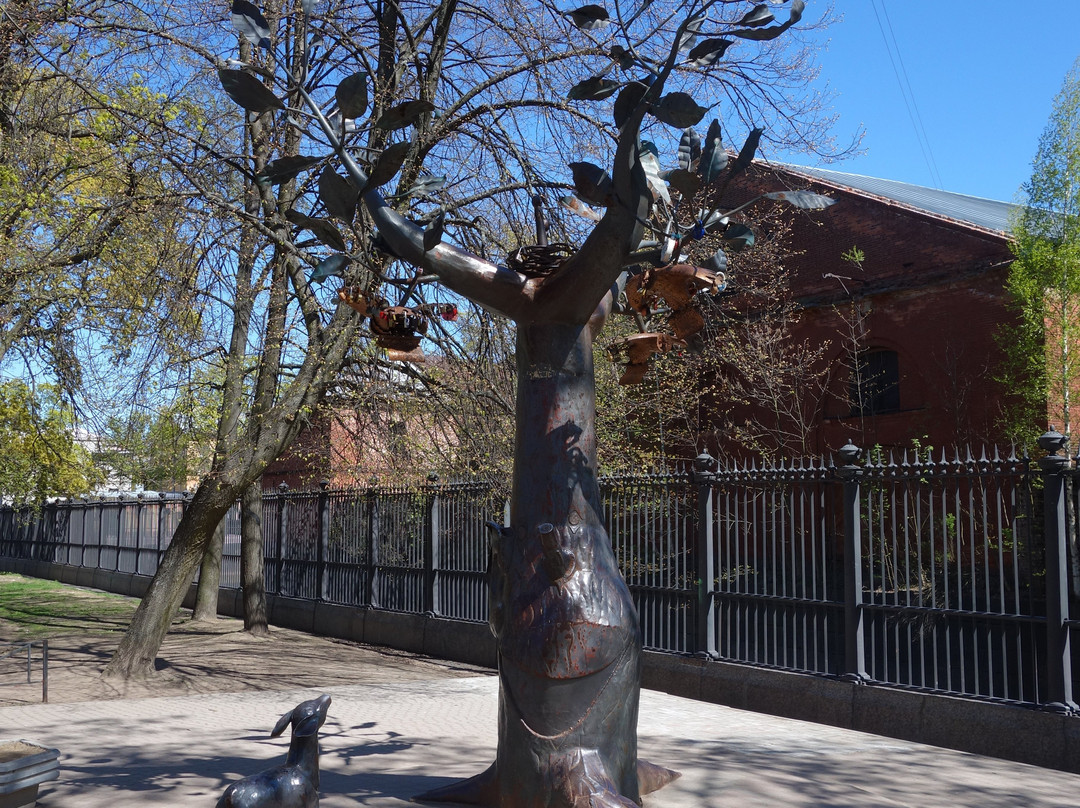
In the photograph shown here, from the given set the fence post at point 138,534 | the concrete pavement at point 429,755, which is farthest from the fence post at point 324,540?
the fence post at point 138,534

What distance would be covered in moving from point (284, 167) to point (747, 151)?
2.11 metres

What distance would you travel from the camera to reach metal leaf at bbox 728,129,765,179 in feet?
13.5

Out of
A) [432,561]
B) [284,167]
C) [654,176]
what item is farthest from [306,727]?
[432,561]

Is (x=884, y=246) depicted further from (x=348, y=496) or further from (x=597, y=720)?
(x=597, y=720)

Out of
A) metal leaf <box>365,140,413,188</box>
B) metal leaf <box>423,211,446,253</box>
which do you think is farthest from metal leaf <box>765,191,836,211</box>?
metal leaf <box>365,140,413,188</box>

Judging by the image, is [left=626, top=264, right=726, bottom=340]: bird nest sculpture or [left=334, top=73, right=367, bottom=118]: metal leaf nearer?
[left=334, top=73, right=367, bottom=118]: metal leaf

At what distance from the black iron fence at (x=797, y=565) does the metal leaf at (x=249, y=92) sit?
244 inches

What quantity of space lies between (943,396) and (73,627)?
1776 centimetres

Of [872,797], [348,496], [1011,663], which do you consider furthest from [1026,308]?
[872,797]

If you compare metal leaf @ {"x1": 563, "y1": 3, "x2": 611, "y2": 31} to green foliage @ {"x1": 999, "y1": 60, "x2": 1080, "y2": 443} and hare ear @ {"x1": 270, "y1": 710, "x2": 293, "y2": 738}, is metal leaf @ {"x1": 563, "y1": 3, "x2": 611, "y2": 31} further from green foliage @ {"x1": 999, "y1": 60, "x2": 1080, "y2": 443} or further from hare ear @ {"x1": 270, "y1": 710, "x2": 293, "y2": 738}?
green foliage @ {"x1": 999, "y1": 60, "x2": 1080, "y2": 443}

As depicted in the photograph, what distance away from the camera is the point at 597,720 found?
5.28m

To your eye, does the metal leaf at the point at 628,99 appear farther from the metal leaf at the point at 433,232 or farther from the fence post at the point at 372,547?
the fence post at the point at 372,547

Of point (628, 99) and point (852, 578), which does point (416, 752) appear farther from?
point (628, 99)

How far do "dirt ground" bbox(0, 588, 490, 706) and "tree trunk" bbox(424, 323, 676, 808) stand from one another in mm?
6663
